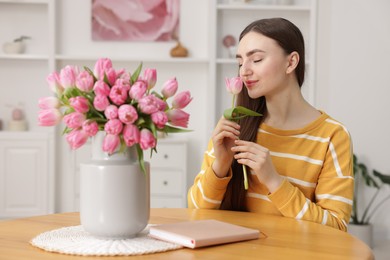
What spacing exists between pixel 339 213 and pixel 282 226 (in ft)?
0.86

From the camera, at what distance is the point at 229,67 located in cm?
496

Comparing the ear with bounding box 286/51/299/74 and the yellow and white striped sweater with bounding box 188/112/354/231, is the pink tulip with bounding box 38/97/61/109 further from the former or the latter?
the ear with bounding box 286/51/299/74

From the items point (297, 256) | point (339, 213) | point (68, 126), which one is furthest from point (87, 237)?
point (339, 213)

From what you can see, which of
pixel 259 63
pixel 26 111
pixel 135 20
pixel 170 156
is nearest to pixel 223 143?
pixel 259 63

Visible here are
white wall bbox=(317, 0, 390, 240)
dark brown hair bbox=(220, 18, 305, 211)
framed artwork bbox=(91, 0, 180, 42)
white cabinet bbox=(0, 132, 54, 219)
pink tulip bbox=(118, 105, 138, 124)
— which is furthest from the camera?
framed artwork bbox=(91, 0, 180, 42)

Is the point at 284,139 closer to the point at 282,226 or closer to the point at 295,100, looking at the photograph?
the point at 295,100

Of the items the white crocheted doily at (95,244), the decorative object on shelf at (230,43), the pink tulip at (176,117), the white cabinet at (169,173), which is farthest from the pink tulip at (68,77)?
the decorative object on shelf at (230,43)

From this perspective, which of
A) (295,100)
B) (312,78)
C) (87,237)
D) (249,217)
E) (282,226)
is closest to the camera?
(87,237)

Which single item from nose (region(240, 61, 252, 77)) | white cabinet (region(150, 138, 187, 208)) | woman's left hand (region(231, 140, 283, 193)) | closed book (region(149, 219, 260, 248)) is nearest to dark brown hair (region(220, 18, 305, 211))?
nose (region(240, 61, 252, 77))

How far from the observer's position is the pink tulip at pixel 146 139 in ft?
4.12

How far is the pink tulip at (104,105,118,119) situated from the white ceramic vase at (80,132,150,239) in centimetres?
8

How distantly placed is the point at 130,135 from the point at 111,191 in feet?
0.51

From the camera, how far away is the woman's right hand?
173 cm

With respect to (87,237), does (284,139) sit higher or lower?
higher
